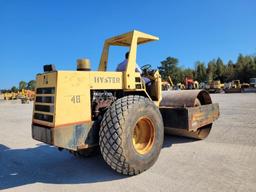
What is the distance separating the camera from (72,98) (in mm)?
3633

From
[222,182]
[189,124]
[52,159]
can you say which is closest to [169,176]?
[222,182]

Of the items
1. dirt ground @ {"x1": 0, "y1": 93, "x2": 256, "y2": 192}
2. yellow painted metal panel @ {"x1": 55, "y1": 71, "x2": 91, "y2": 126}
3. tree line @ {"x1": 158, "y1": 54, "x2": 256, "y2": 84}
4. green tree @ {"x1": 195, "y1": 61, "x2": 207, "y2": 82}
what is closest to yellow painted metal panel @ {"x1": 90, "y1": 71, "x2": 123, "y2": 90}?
yellow painted metal panel @ {"x1": 55, "y1": 71, "x2": 91, "y2": 126}

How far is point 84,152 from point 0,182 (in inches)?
60.5

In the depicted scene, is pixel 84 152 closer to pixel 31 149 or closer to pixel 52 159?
pixel 52 159

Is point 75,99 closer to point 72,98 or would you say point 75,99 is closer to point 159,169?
point 72,98

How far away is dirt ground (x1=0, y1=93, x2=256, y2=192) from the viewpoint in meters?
3.46

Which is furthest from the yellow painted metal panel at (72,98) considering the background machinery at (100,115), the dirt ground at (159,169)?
the dirt ground at (159,169)

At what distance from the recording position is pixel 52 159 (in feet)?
16.5

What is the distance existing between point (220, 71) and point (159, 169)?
69.7 meters

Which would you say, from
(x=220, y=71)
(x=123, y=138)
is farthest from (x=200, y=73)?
(x=123, y=138)

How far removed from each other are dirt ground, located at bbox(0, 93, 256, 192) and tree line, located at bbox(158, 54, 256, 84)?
44533 millimetres

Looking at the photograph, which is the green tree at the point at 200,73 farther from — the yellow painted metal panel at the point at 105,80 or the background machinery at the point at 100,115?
the yellow painted metal panel at the point at 105,80

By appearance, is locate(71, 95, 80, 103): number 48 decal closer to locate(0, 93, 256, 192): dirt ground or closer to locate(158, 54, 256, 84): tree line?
locate(0, 93, 256, 192): dirt ground

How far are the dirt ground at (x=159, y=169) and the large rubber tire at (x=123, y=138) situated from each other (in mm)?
199
